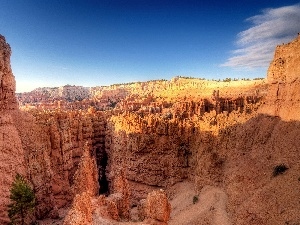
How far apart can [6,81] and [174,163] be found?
79.5 feet

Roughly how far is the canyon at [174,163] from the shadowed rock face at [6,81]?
11cm

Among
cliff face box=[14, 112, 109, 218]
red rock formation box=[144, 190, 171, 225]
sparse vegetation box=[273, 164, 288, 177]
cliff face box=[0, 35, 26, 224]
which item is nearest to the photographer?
red rock formation box=[144, 190, 171, 225]

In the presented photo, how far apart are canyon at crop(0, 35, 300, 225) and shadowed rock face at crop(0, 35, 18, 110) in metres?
0.11

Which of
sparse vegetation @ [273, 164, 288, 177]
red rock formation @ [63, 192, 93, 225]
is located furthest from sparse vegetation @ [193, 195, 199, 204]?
red rock formation @ [63, 192, 93, 225]

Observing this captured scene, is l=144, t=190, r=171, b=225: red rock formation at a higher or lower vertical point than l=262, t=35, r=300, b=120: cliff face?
lower

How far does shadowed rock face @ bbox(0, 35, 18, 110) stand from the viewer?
30.7 m

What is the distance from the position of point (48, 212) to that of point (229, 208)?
19460mm

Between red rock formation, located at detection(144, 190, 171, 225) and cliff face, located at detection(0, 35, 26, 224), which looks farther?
cliff face, located at detection(0, 35, 26, 224)

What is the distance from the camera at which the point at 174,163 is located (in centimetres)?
4372

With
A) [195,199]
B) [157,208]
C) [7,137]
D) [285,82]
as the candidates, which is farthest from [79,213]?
[285,82]

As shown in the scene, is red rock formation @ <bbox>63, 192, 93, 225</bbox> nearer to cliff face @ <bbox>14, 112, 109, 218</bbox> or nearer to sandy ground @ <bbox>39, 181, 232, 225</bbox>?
cliff face @ <bbox>14, 112, 109, 218</bbox>

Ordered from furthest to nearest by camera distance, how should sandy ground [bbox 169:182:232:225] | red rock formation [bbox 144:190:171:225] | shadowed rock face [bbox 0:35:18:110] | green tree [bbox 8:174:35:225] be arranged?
shadowed rock face [bbox 0:35:18:110]
sandy ground [bbox 169:182:232:225]
green tree [bbox 8:174:35:225]
red rock formation [bbox 144:190:171:225]

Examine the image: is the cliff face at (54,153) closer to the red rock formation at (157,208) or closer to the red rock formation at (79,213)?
the red rock formation at (79,213)

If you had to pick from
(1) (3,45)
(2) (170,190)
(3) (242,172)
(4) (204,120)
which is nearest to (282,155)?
(3) (242,172)
